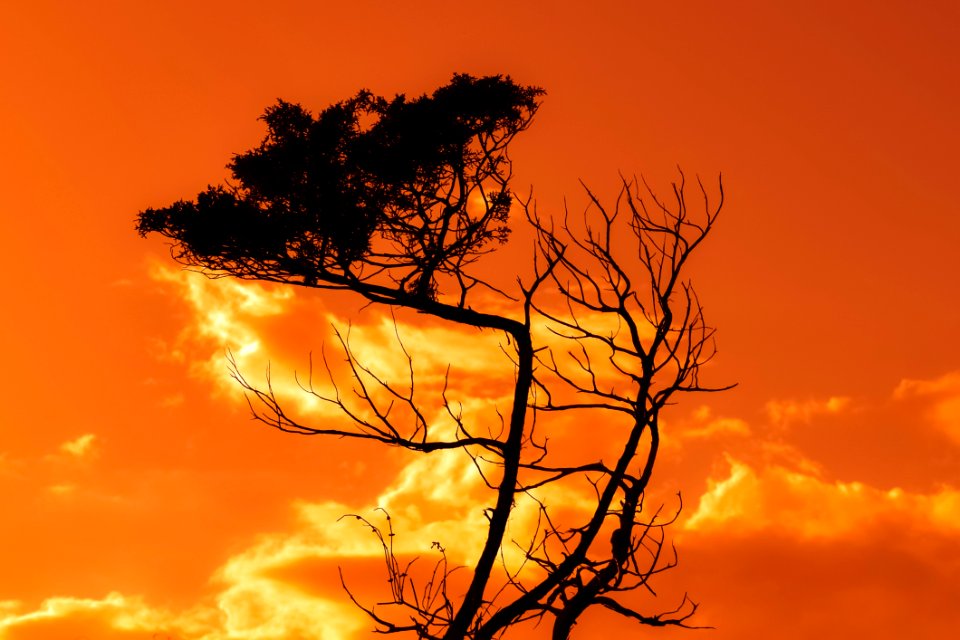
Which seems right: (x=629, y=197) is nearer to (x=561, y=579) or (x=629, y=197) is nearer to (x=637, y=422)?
(x=637, y=422)

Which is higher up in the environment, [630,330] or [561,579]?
[630,330]

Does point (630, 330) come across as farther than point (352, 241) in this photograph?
No

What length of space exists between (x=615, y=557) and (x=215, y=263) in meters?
5.40

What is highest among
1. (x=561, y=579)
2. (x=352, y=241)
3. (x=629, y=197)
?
(x=352, y=241)

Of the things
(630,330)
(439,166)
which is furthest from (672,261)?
(439,166)

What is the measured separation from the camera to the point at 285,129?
41.4 feet

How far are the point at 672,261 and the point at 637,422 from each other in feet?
4.42

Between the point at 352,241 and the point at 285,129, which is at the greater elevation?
the point at 285,129

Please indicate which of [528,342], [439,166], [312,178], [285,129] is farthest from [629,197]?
[285,129]

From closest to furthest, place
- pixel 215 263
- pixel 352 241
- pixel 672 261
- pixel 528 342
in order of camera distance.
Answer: pixel 672 261 → pixel 528 342 → pixel 352 241 → pixel 215 263

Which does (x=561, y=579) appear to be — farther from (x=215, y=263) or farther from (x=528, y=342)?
(x=215, y=263)

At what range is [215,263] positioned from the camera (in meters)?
12.1

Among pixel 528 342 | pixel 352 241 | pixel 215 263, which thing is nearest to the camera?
pixel 528 342

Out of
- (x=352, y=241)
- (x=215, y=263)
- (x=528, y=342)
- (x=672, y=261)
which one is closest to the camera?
(x=672, y=261)
